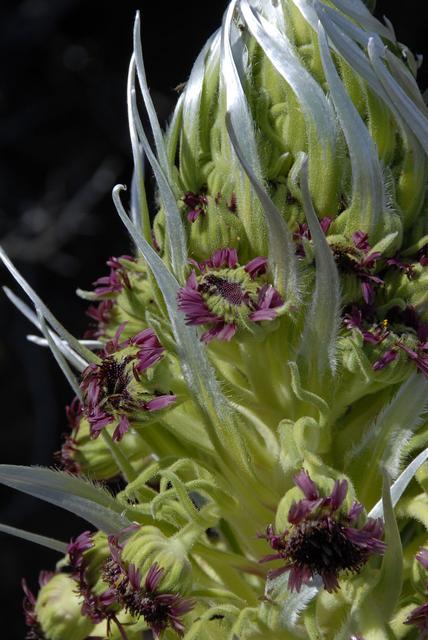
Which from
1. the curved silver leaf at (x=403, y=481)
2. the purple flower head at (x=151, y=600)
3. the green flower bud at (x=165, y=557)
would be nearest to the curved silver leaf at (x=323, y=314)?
the curved silver leaf at (x=403, y=481)

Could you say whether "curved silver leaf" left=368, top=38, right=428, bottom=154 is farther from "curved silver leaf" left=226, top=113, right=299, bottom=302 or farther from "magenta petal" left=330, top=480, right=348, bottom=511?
"magenta petal" left=330, top=480, right=348, bottom=511

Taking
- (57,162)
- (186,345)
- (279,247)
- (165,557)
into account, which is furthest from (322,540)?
(57,162)

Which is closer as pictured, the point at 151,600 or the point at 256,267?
the point at 151,600

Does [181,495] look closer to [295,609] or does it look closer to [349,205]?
[295,609]

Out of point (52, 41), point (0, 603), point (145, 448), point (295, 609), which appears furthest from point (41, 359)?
point (295, 609)

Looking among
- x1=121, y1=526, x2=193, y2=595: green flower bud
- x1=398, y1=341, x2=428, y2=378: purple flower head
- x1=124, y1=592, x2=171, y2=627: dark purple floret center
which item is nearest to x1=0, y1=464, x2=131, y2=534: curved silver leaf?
x1=121, y1=526, x2=193, y2=595: green flower bud

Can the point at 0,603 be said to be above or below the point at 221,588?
below

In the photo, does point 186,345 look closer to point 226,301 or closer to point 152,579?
point 226,301
